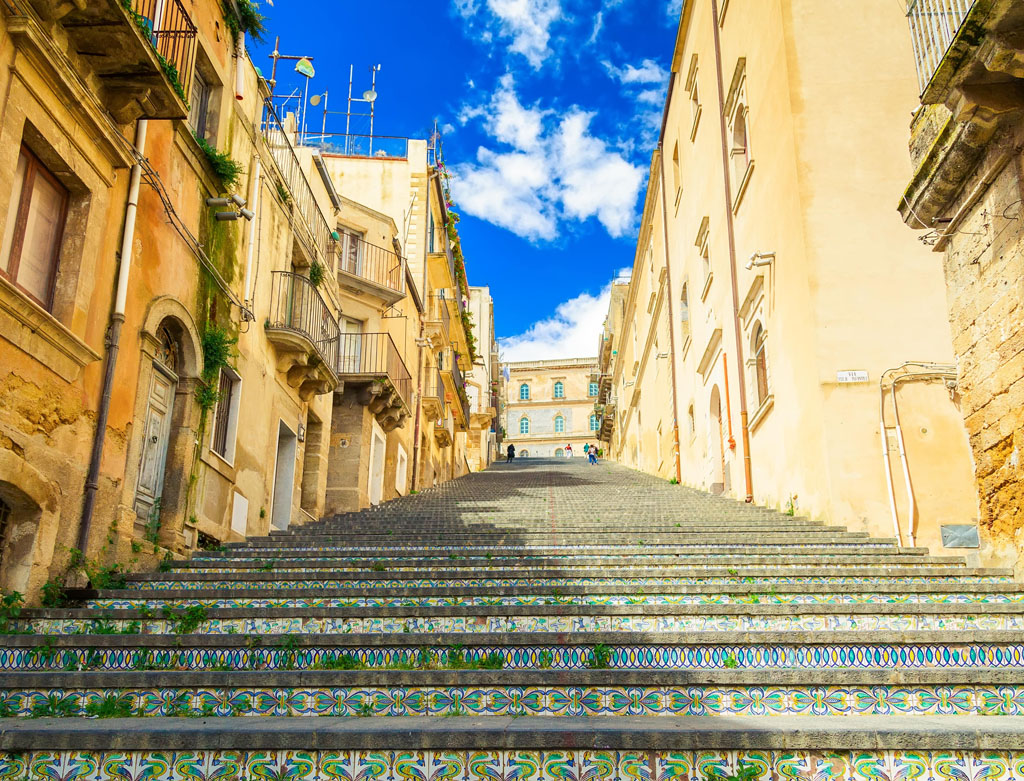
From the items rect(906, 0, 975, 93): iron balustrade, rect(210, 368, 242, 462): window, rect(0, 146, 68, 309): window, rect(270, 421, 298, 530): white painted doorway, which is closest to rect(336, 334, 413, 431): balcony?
rect(270, 421, 298, 530): white painted doorway

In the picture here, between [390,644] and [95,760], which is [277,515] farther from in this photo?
[95,760]

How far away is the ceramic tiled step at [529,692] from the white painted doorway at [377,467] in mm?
14471

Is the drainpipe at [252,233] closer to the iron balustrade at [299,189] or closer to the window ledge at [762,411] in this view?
the iron balustrade at [299,189]

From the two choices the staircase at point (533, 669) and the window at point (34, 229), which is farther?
the window at point (34, 229)

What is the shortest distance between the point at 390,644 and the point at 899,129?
444 inches

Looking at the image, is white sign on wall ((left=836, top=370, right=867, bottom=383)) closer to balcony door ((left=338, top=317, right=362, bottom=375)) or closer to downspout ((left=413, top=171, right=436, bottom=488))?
balcony door ((left=338, top=317, right=362, bottom=375))

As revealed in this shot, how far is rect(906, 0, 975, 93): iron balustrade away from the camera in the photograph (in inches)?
280

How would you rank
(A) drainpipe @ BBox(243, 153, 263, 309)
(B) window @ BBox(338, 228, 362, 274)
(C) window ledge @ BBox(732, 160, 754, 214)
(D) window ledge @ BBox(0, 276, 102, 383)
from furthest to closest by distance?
(B) window @ BBox(338, 228, 362, 274) → (C) window ledge @ BBox(732, 160, 754, 214) → (A) drainpipe @ BBox(243, 153, 263, 309) → (D) window ledge @ BBox(0, 276, 102, 383)

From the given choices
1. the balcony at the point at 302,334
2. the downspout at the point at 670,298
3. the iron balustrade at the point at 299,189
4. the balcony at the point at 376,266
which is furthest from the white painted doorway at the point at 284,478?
the downspout at the point at 670,298

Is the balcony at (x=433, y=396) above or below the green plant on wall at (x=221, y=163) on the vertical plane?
above

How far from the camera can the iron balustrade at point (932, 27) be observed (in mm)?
7117

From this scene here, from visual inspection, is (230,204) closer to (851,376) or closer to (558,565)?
(558,565)

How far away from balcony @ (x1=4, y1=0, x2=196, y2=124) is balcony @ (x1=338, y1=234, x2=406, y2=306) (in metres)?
11.6

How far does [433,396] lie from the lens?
28.2 meters
